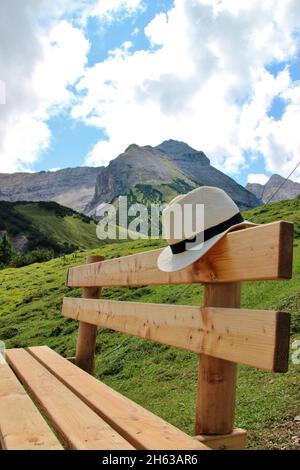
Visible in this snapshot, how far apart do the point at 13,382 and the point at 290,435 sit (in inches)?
95.4

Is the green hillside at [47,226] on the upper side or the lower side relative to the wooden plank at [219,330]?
upper

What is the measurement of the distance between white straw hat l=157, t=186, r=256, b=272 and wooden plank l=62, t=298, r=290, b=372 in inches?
11.4

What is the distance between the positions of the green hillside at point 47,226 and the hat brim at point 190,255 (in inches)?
3231

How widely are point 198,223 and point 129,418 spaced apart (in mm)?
1041

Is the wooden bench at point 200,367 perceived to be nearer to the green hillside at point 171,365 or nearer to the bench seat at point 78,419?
the bench seat at point 78,419

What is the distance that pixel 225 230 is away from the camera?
2.56 metres

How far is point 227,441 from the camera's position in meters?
2.33

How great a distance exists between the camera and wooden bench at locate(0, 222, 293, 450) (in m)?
2.02

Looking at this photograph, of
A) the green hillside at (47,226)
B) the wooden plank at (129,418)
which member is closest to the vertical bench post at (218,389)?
the wooden plank at (129,418)

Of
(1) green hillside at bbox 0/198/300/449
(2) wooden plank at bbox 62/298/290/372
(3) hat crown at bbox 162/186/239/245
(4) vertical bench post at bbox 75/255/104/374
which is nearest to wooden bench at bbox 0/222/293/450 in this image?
(2) wooden plank at bbox 62/298/290/372

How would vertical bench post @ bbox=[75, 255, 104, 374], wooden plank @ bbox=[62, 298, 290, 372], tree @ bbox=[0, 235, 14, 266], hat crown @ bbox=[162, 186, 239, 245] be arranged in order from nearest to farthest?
wooden plank @ bbox=[62, 298, 290, 372], hat crown @ bbox=[162, 186, 239, 245], vertical bench post @ bbox=[75, 255, 104, 374], tree @ bbox=[0, 235, 14, 266]

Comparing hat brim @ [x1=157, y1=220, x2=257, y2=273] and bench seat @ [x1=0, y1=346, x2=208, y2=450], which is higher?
hat brim @ [x1=157, y1=220, x2=257, y2=273]

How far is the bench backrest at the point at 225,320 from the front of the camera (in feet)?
6.61

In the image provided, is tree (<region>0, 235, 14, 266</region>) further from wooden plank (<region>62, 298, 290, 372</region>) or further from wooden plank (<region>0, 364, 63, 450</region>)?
wooden plank (<region>0, 364, 63, 450</region>)
